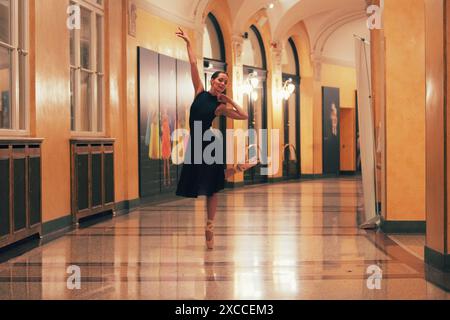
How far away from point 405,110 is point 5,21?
13.9 ft

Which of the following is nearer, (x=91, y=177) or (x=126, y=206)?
(x=91, y=177)

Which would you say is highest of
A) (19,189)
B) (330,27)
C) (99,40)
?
(330,27)

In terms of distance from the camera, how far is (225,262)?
6590 mm

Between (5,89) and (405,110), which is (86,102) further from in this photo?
(405,110)

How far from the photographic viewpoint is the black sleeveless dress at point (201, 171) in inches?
280

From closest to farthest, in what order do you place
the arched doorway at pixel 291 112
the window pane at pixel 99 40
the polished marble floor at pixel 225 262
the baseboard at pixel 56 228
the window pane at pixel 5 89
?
the polished marble floor at pixel 225 262, the window pane at pixel 5 89, the baseboard at pixel 56 228, the window pane at pixel 99 40, the arched doorway at pixel 291 112

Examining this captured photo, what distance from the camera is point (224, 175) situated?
7250 mm

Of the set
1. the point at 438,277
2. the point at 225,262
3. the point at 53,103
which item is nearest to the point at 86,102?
the point at 53,103

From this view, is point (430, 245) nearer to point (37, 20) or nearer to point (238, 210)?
point (37, 20)

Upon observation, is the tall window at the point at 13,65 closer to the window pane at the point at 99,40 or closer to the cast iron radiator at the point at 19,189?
the cast iron radiator at the point at 19,189

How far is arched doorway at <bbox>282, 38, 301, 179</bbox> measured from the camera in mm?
21094

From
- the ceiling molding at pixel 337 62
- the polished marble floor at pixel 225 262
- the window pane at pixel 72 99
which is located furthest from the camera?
the ceiling molding at pixel 337 62

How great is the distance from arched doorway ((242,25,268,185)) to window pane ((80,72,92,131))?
7.81m

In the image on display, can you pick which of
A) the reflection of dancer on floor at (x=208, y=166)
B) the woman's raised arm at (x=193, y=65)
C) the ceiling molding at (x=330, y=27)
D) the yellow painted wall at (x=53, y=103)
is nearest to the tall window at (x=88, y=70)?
the yellow painted wall at (x=53, y=103)
